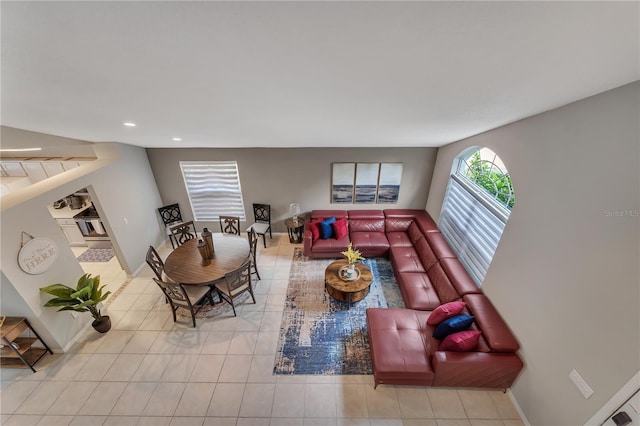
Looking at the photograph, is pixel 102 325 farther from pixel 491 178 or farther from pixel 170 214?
pixel 491 178

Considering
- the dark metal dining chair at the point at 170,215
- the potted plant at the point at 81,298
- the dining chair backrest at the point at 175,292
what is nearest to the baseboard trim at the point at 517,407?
the dining chair backrest at the point at 175,292

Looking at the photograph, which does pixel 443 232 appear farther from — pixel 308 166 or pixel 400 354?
pixel 308 166

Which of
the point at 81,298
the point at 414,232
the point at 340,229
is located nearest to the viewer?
the point at 81,298

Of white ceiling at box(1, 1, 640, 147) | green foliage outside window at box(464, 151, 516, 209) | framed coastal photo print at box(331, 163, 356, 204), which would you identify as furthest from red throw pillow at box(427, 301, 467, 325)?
framed coastal photo print at box(331, 163, 356, 204)

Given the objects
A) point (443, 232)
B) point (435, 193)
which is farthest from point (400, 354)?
point (435, 193)

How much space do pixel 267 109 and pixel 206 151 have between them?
12.8 feet

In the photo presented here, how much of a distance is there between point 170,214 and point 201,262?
8.74ft

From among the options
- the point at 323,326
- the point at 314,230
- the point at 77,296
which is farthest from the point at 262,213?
the point at 77,296

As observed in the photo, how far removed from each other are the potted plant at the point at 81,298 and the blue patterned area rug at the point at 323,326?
8.57 feet

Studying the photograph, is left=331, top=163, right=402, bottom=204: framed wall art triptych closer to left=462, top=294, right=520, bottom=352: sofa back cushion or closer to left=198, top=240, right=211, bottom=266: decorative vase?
left=462, top=294, right=520, bottom=352: sofa back cushion

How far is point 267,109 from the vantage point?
6.19ft

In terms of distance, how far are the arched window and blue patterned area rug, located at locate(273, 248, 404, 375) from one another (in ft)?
4.48

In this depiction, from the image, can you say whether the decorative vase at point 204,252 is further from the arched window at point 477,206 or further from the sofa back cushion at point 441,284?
the arched window at point 477,206

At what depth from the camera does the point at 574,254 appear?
204 centimetres
